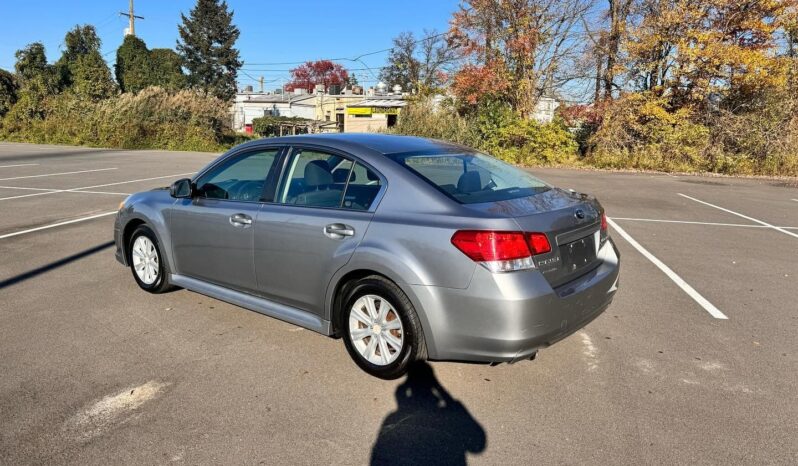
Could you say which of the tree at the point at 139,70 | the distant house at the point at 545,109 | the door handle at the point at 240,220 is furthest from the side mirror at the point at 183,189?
the tree at the point at 139,70

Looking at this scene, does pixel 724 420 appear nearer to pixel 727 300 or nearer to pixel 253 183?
pixel 727 300

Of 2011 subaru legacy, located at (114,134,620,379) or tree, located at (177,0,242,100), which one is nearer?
2011 subaru legacy, located at (114,134,620,379)

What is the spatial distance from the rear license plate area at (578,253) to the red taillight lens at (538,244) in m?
0.17

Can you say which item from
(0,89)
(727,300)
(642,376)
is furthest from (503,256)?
(0,89)

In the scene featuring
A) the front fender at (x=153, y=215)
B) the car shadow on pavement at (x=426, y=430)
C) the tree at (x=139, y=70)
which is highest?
the tree at (x=139, y=70)

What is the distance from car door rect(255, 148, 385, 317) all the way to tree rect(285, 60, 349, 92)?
97.2m

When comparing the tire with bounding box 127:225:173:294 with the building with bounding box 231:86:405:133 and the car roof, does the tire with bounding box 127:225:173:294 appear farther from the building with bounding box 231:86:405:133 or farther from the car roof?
the building with bounding box 231:86:405:133

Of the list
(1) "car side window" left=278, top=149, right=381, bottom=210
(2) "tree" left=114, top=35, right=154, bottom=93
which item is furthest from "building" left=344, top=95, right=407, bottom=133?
(1) "car side window" left=278, top=149, right=381, bottom=210

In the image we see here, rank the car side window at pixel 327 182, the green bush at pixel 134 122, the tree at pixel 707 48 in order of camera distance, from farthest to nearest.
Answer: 1. the green bush at pixel 134 122
2. the tree at pixel 707 48
3. the car side window at pixel 327 182

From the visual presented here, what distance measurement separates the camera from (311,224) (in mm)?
3709

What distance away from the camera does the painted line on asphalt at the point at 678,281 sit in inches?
197

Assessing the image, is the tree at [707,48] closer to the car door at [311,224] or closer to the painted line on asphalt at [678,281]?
the painted line on asphalt at [678,281]

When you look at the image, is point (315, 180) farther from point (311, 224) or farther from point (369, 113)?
point (369, 113)

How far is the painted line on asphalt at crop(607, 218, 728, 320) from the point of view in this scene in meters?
5.00
